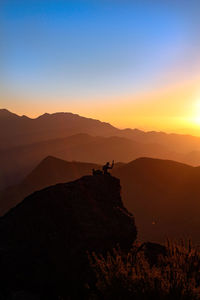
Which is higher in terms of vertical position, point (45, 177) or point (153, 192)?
point (153, 192)

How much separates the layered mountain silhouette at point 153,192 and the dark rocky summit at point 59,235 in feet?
56.4

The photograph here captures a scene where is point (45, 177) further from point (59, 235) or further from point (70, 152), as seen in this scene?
point (70, 152)

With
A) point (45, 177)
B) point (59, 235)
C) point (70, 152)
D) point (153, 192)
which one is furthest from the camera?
point (70, 152)

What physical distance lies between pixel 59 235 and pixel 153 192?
3257 centimetres

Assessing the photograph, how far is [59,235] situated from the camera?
7.96m

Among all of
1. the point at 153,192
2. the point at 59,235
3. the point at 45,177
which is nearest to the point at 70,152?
the point at 45,177

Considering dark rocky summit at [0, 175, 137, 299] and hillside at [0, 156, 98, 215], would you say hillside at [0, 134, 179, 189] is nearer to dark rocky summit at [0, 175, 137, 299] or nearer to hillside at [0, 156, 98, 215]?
hillside at [0, 156, 98, 215]

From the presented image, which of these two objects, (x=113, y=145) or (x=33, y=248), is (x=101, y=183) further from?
(x=113, y=145)

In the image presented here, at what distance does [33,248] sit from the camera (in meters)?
7.55

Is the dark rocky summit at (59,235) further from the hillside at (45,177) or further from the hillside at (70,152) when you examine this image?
the hillside at (70,152)

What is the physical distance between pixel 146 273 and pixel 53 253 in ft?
12.5

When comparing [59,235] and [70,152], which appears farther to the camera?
[70,152]

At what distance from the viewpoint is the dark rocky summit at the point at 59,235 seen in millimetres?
7008

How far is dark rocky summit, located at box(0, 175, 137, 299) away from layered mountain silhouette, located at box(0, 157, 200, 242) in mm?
17187
